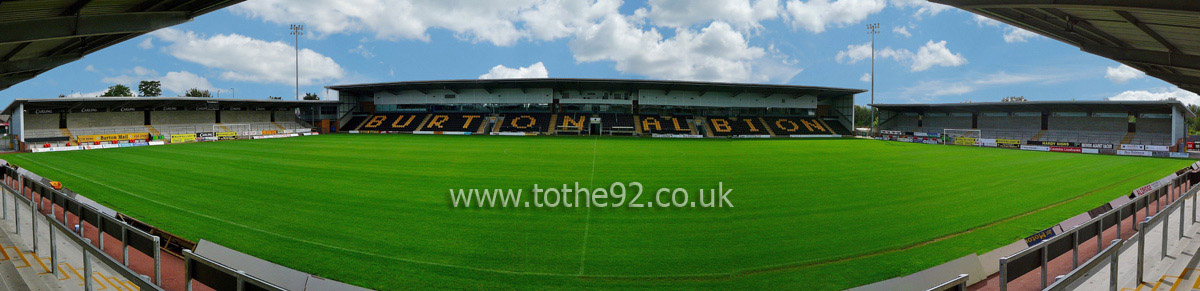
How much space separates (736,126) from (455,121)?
3049cm

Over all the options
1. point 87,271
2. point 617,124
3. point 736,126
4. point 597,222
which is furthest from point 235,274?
point 736,126

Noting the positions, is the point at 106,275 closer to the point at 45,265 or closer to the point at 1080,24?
the point at 45,265

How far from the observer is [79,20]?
652cm

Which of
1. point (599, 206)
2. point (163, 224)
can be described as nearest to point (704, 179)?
point (599, 206)

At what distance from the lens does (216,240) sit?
6602 mm

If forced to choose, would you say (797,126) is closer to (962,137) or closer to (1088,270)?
(962,137)

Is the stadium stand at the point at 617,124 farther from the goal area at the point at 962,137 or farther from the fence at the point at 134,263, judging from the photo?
the fence at the point at 134,263

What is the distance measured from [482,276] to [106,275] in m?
4.28

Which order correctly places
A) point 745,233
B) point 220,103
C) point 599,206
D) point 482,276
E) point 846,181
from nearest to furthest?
1. point 482,276
2. point 745,233
3. point 599,206
4. point 846,181
5. point 220,103

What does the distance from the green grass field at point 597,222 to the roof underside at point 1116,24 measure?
305 cm

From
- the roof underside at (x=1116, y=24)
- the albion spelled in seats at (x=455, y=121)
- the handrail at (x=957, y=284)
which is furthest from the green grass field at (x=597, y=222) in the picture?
the albion spelled in seats at (x=455, y=121)

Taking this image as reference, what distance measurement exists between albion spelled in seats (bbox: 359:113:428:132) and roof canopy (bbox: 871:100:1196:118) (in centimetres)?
5468

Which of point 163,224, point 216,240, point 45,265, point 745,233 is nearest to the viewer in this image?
point 45,265

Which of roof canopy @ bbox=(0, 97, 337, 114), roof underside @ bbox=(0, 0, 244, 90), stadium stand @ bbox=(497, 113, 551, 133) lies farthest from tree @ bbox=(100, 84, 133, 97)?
roof underside @ bbox=(0, 0, 244, 90)
